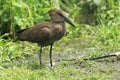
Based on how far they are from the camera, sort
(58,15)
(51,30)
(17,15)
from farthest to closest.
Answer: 1. (17,15)
2. (58,15)
3. (51,30)

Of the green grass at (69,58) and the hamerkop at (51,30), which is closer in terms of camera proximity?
the green grass at (69,58)

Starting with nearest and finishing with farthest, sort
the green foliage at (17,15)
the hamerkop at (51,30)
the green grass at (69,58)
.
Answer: the green grass at (69,58) → the hamerkop at (51,30) → the green foliage at (17,15)

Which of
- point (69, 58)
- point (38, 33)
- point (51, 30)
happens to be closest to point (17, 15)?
point (69, 58)

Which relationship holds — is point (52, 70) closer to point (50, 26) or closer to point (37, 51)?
point (50, 26)

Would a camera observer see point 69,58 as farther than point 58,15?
Yes

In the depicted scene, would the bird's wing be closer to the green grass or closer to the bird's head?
the bird's head

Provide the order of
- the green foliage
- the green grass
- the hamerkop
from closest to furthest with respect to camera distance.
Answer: the green grass, the hamerkop, the green foliage

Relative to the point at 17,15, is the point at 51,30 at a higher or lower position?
higher

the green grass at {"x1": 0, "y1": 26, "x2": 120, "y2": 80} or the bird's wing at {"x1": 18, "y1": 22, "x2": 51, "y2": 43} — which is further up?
the bird's wing at {"x1": 18, "y1": 22, "x2": 51, "y2": 43}

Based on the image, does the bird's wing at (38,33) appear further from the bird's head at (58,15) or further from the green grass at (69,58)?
the green grass at (69,58)

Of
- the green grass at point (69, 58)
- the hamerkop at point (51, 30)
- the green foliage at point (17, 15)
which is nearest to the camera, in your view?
the green grass at point (69, 58)

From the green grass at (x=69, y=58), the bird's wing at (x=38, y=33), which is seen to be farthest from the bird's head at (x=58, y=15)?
the green grass at (x=69, y=58)

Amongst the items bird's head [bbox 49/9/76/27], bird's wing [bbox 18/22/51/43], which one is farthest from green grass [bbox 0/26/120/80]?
bird's head [bbox 49/9/76/27]

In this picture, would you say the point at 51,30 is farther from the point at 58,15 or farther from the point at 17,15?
the point at 17,15
